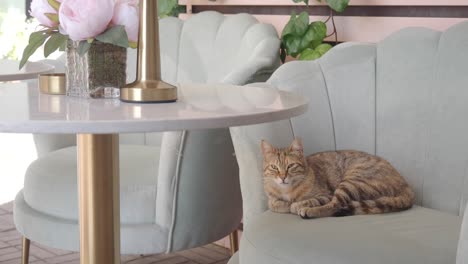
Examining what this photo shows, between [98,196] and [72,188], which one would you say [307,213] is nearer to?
[98,196]

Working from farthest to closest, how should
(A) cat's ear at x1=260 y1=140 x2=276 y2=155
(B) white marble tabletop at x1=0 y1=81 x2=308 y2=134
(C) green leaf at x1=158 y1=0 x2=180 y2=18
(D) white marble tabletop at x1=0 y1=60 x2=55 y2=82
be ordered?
(C) green leaf at x1=158 y1=0 x2=180 y2=18, (D) white marble tabletop at x1=0 y1=60 x2=55 y2=82, (A) cat's ear at x1=260 y1=140 x2=276 y2=155, (B) white marble tabletop at x1=0 y1=81 x2=308 y2=134

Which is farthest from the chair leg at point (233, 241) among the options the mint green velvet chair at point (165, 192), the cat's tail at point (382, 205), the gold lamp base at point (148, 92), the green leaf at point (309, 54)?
the gold lamp base at point (148, 92)

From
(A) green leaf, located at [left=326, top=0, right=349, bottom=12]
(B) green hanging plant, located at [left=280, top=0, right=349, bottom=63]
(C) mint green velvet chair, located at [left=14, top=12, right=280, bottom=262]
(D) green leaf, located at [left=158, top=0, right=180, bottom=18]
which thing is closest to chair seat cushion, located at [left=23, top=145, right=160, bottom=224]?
(C) mint green velvet chair, located at [left=14, top=12, right=280, bottom=262]

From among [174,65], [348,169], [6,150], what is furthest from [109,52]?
[6,150]

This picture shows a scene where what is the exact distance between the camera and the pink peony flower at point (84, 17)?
181cm

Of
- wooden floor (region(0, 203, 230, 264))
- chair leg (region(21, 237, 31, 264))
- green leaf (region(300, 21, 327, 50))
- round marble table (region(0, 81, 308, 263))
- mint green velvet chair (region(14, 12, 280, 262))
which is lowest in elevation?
wooden floor (region(0, 203, 230, 264))

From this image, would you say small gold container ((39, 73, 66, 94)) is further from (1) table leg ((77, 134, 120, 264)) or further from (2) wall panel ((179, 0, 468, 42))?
(2) wall panel ((179, 0, 468, 42))

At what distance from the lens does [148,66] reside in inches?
74.1

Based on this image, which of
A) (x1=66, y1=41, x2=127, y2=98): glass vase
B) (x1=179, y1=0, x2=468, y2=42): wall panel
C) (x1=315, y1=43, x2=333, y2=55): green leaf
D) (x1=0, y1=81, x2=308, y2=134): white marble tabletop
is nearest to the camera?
(x1=0, y1=81, x2=308, y2=134): white marble tabletop

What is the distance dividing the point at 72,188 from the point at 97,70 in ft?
2.66

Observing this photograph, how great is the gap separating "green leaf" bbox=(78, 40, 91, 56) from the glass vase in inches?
1.0

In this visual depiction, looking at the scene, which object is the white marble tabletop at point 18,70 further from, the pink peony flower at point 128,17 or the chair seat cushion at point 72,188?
the pink peony flower at point 128,17

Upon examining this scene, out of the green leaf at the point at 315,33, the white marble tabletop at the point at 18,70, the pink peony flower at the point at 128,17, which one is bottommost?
the white marble tabletop at the point at 18,70

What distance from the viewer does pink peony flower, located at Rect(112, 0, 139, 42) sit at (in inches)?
74.7
